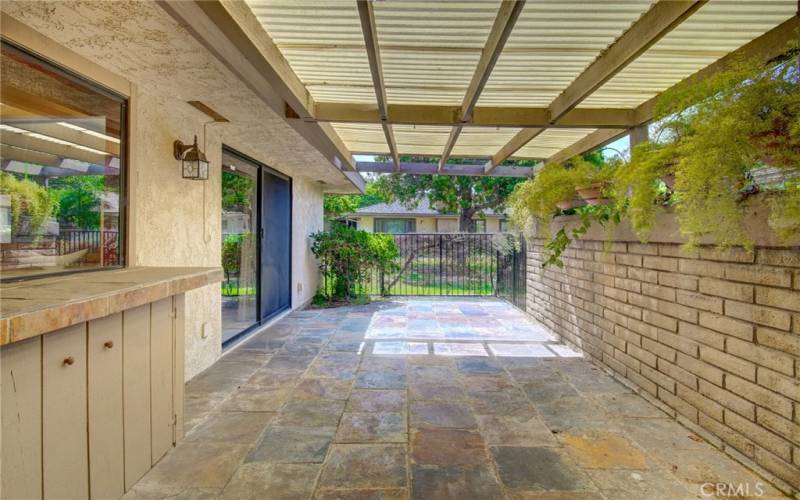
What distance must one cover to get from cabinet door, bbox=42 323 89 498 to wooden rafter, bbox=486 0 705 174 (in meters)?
3.14

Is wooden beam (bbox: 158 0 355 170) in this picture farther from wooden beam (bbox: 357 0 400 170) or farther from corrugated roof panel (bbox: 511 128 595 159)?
corrugated roof panel (bbox: 511 128 595 159)

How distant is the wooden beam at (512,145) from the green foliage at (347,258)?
8.77 feet

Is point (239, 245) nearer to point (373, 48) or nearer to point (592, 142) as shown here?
point (373, 48)

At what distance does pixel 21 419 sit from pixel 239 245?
3.31 m

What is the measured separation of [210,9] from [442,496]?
2.48 m

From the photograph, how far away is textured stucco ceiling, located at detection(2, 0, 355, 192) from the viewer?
182 centimetres

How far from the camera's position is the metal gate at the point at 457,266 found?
7.85 m

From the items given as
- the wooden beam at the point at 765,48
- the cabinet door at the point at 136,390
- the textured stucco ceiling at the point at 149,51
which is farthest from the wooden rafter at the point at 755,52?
the cabinet door at the point at 136,390

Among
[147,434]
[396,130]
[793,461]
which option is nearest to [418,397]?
[147,434]

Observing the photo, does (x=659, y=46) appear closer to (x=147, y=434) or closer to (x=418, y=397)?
(x=418, y=397)

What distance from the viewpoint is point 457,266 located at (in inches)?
372

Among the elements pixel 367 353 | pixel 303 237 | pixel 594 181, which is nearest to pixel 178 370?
pixel 367 353

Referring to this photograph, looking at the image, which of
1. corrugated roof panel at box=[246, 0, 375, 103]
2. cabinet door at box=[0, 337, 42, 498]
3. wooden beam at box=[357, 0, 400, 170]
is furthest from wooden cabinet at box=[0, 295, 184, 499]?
wooden beam at box=[357, 0, 400, 170]

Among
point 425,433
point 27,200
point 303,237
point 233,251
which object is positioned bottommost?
point 425,433
